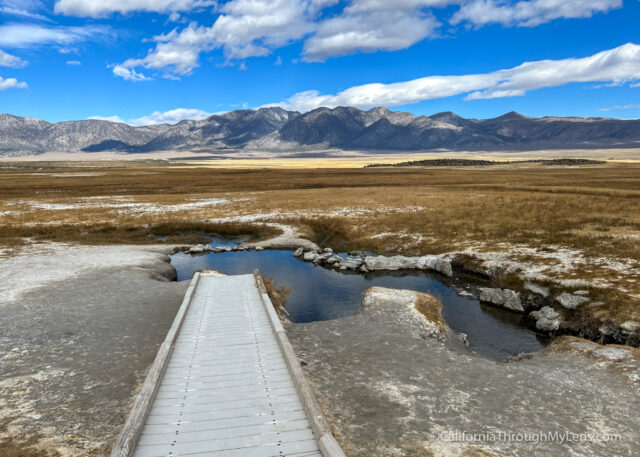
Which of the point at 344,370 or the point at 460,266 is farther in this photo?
the point at 460,266

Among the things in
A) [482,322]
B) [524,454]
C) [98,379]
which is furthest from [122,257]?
[524,454]

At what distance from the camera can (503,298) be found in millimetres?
23906

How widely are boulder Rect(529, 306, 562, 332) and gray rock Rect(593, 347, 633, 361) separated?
218 inches

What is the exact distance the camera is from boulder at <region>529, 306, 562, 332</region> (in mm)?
20297

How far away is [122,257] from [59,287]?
8.43 m

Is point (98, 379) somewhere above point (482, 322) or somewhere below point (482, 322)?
above

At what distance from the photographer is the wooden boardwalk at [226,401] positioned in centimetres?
855

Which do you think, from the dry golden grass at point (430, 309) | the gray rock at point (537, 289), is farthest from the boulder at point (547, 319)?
the dry golden grass at point (430, 309)

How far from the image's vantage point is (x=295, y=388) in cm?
1083

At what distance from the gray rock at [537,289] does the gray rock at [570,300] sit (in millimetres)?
1071

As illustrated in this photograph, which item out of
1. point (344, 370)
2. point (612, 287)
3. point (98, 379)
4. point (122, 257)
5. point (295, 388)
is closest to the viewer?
point (295, 388)

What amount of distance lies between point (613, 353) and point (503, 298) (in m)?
9.55

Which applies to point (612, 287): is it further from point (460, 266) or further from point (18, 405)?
point (18, 405)

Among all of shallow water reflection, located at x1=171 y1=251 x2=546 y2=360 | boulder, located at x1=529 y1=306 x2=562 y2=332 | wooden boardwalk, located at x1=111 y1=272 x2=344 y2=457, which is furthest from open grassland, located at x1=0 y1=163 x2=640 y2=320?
wooden boardwalk, located at x1=111 y1=272 x2=344 y2=457
